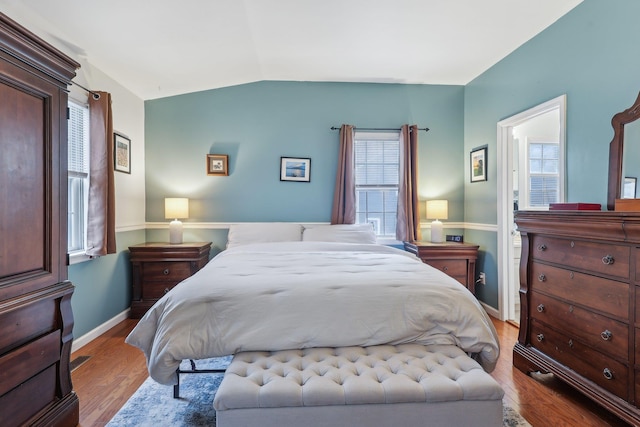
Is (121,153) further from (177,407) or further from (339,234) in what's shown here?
(177,407)

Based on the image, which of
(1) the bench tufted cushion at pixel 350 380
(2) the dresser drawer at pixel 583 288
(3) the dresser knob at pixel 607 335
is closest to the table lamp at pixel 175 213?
(1) the bench tufted cushion at pixel 350 380

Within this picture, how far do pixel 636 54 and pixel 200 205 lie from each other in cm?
405

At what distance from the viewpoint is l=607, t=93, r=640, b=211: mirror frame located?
Result: 215cm

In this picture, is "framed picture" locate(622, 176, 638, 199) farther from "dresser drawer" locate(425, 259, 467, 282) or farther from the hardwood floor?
"dresser drawer" locate(425, 259, 467, 282)

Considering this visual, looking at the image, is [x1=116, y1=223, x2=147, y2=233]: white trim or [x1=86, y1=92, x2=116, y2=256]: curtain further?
[x1=116, y1=223, x2=147, y2=233]: white trim

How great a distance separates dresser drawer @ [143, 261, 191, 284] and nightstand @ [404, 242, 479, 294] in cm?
254

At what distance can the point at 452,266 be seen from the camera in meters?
3.77

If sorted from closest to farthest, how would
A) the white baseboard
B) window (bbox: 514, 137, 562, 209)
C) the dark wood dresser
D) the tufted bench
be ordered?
the tufted bench, the dark wood dresser, the white baseboard, window (bbox: 514, 137, 562, 209)

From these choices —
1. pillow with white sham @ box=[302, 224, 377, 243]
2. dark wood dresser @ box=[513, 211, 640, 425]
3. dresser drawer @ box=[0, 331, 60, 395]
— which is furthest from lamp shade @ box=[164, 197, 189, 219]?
dark wood dresser @ box=[513, 211, 640, 425]

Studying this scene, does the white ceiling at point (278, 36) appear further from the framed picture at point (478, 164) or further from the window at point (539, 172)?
the window at point (539, 172)

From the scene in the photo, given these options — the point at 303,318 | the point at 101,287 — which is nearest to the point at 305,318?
the point at 303,318

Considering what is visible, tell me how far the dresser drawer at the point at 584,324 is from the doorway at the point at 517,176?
937 millimetres

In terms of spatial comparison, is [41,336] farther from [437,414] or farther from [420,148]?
[420,148]

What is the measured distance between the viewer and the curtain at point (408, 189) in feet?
13.3
